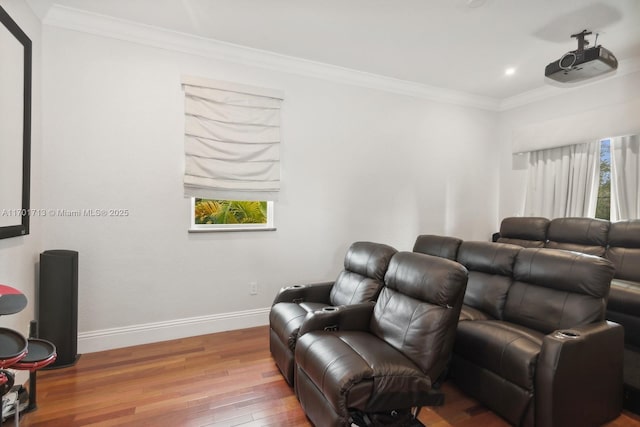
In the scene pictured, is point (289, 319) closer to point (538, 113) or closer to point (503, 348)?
point (503, 348)

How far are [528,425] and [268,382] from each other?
1671 millimetres

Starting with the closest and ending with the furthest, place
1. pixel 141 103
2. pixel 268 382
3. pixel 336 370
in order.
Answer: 1. pixel 336 370
2. pixel 268 382
3. pixel 141 103

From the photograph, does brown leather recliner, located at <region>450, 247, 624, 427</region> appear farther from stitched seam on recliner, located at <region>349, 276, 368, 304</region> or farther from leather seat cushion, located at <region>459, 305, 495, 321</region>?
stitched seam on recliner, located at <region>349, 276, 368, 304</region>

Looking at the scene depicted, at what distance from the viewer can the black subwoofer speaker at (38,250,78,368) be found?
2.41 m

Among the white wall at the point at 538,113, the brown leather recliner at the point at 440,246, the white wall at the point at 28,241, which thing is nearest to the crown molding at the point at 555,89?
the white wall at the point at 538,113

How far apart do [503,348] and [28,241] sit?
340 cm

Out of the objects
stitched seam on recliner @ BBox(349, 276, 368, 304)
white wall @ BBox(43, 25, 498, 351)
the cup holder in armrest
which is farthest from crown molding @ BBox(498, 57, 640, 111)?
stitched seam on recliner @ BBox(349, 276, 368, 304)

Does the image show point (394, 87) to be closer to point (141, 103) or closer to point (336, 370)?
point (141, 103)

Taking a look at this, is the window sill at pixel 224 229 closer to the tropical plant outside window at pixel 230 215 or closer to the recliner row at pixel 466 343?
the tropical plant outside window at pixel 230 215

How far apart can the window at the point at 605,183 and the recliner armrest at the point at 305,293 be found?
357 centimetres

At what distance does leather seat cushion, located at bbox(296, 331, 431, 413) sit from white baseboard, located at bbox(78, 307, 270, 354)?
1664 millimetres

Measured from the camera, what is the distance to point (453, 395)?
7.27 feet

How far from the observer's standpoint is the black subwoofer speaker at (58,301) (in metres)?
2.41

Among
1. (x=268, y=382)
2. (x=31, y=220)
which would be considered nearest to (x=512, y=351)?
(x=268, y=382)
